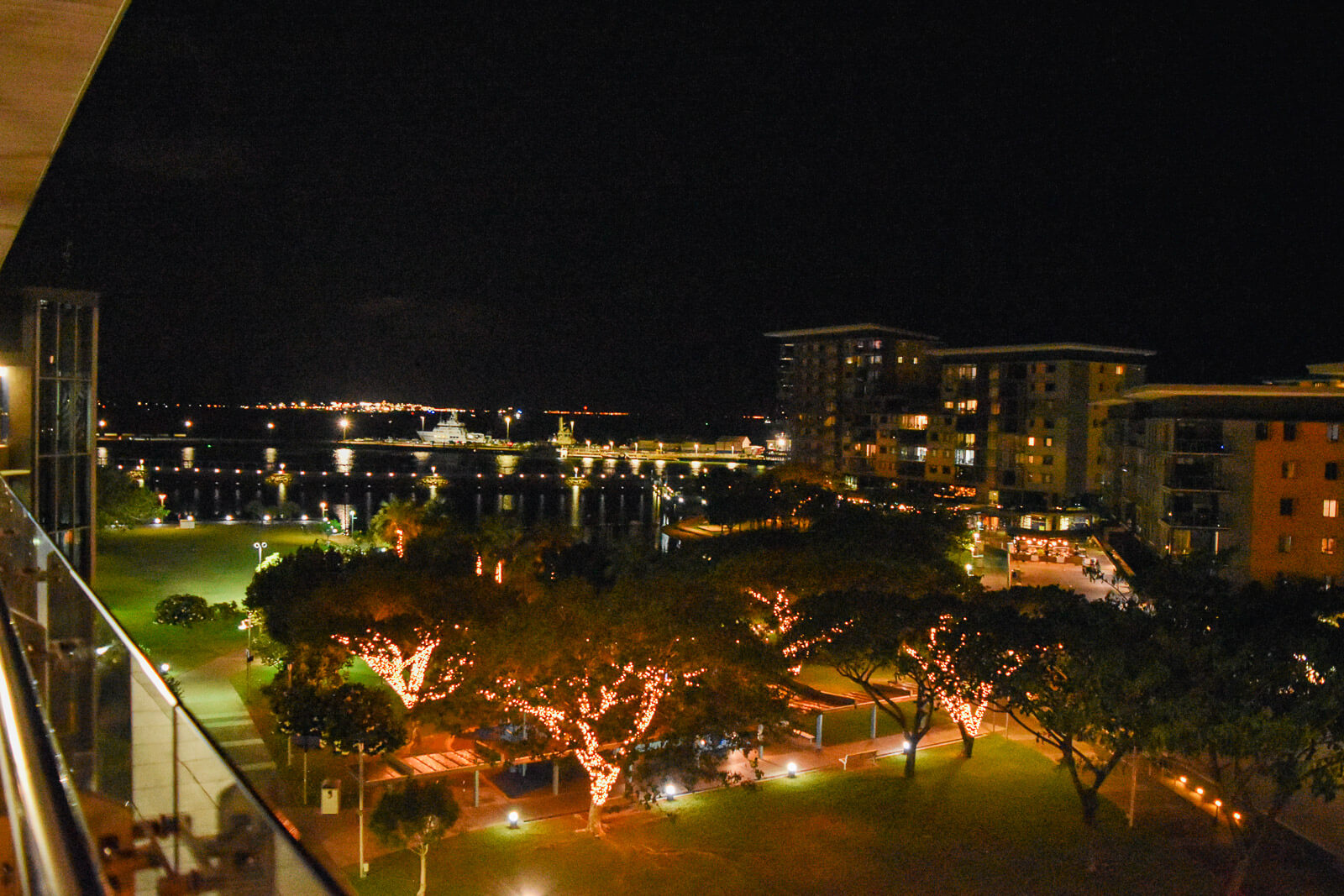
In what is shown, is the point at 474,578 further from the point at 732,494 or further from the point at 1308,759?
the point at 732,494

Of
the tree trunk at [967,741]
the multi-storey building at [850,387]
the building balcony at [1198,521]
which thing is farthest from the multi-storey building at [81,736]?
the multi-storey building at [850,387]

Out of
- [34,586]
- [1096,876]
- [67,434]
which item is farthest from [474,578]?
[34,586]

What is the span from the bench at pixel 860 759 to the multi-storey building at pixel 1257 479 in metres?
10.5

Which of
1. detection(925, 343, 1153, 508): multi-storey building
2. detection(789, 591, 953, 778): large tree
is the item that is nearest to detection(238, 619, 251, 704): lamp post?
detection(789, 591, 953, 778): large tree

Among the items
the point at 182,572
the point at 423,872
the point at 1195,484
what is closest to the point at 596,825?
the point at 423,872

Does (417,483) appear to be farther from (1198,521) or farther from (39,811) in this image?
(39,811)

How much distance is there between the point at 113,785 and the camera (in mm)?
1447

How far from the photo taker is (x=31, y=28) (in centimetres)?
169

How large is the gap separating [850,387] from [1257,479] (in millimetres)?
22150

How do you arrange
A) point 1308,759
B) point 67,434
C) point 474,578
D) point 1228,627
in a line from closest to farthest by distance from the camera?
point 1308,759
point 1228,627
point 67,434
point 474,578

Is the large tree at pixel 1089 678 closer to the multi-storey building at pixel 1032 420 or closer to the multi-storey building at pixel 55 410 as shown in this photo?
the multi-storey building at pixel 55 410

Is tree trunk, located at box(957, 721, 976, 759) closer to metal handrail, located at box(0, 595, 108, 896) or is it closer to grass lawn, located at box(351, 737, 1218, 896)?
grass lawn, located at box(351, 737, 1218, 896)

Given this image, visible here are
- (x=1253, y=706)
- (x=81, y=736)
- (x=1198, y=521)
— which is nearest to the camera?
(x=81, y=736)

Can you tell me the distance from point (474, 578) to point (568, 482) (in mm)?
44829
